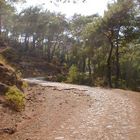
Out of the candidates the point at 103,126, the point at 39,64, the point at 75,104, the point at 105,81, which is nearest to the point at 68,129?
the point at 103,126

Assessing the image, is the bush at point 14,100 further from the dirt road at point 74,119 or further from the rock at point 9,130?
the rock at point 9,130

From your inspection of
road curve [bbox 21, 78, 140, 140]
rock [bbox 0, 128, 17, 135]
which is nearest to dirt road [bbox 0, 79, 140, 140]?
road curve [bbox 21, 78, 140, 140]

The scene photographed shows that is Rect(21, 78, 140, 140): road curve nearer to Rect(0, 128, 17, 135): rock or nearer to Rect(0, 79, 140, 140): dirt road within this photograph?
Rect(0, 79, 140, 140): dirt road

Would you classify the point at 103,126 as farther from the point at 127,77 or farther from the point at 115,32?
the point at 127,77

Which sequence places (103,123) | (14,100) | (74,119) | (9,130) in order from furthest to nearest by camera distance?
1. (14,100)
2. (74,119)
3. (103,123)
4. (9,130)

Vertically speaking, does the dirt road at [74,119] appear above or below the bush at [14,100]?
below

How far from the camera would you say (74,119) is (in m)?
13.0

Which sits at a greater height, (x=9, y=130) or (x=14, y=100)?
(x=14, y=100)

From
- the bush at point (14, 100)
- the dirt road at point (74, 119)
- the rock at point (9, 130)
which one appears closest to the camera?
the dirt road at point (74, 119)

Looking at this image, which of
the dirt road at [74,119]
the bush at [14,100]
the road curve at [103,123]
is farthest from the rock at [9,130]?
the bush at [14,100]

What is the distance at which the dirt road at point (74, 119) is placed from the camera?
419 inches

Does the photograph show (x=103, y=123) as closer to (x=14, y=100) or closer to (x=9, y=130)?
(x=9, y=130)

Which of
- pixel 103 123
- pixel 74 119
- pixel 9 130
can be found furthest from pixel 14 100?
pixel 103 123

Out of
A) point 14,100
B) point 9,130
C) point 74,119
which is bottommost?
point 9,130
